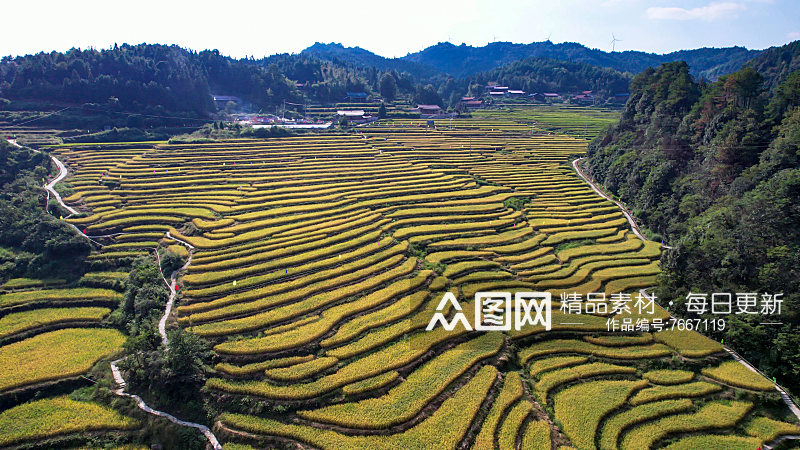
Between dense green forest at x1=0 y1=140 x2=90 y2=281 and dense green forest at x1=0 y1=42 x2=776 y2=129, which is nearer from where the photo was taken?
dense green forest at x1=0 y1=140 x2=90 y2=281

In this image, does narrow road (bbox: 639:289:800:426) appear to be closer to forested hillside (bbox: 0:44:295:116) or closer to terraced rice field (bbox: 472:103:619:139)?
terraced rice field (bbox: 472:103:619:139)

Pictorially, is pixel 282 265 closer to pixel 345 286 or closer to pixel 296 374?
pixel 345 286

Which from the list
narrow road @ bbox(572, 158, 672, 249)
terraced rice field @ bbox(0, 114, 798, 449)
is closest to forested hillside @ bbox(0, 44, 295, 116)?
terraced rice field @ bbox(0, 114, 798, 449)

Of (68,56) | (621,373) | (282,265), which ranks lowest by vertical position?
(621,373)

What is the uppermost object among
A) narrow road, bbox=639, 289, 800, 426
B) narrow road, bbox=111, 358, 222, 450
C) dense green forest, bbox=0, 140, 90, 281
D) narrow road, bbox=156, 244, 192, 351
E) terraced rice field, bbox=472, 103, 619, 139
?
terraced rice field, bbox=472, 103, 619, 139

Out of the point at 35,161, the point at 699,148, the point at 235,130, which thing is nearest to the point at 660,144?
the point at 699,148

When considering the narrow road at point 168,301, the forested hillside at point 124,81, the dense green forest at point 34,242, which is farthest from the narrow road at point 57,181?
the forested hillside at point 124,81

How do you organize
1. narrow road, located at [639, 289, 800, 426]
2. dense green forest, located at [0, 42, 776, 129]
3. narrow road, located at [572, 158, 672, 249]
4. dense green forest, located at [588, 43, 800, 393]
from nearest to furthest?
1. narrow road, located at [639, 289, 800, 426]
2. dense green forest, located at [588, 43, 800, 393]
3. narrow road, located at [572, 158, 672, 249]
4. dense green forest, located at [0, 42, 776, 129]
